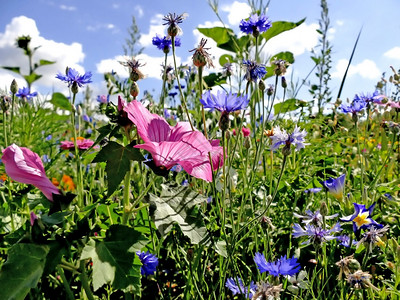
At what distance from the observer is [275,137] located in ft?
3.11

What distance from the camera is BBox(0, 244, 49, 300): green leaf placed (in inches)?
21.7

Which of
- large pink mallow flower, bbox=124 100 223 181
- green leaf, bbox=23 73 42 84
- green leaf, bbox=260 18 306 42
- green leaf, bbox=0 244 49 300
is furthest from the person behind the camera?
green leaf, bbox=23 73 42 84

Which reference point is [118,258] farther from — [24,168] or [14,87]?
[14,87]

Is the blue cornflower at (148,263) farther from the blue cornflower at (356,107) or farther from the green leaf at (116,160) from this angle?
the blue cornflower at (356,107)

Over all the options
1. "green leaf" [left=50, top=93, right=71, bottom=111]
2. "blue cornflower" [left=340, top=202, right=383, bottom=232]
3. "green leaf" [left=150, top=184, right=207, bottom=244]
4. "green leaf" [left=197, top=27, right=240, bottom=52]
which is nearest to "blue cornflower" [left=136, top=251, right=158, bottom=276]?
"green leaf" [left=150, top=184, right=207, bottom=244]

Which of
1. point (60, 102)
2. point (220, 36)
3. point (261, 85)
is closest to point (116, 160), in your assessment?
point (261, 85)

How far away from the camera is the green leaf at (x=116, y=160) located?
649 millimetres

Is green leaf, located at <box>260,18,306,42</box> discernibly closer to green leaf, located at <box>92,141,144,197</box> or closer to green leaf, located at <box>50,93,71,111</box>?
green leaf, located at <box>92,141,144,197</box>

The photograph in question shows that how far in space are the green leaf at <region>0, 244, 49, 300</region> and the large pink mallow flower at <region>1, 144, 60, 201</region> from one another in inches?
4.3

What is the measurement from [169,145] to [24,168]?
0.78ft

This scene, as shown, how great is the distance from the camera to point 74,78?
1.05 meters

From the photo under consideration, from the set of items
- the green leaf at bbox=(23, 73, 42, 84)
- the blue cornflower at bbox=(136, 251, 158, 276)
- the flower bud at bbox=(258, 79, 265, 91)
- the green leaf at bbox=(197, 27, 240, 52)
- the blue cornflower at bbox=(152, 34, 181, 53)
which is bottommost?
the blue cornflower at bbox=(136, 251, 158, 276)

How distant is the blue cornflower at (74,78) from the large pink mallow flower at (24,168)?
0.43 m

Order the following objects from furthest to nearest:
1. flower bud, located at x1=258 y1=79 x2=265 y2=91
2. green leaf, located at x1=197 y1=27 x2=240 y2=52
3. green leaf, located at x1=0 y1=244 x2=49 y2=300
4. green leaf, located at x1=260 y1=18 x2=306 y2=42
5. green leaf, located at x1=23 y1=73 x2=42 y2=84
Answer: green leaf, located at x1=23 y1=73 x2=42 y2=84 → green leaf, located at x1=197 y1=27 x2=240 y2=52 → green leaf, located at x1=260 y1=18 x2=306 y2=42 → flower bud, located at x1=258 y1=79 x2=265 y2=91 → green leaf, located at x1=0 y1=244 x2=49 y2=300
